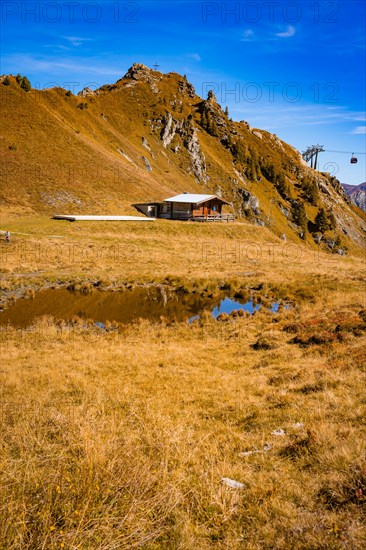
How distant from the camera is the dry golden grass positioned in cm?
486

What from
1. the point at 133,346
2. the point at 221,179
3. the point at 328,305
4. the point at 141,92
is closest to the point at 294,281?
the point at 328,305

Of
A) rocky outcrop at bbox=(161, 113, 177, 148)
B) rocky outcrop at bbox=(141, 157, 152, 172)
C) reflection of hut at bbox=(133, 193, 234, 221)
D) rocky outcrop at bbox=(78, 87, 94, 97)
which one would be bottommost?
Answer: reflection of hut at bbox=(133, 193, 234, 221)

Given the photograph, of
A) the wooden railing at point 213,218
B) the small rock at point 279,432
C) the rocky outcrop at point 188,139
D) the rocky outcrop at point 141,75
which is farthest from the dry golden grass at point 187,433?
the rocky outcrop at point 141,75

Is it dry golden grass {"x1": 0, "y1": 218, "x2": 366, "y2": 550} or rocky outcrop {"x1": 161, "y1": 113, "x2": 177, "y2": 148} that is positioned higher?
rocky outcrop {"x1": 161, "y1": 113, "x2": 177, "y2": 148}

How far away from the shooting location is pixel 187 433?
25.9 ft

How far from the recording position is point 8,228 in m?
46.3

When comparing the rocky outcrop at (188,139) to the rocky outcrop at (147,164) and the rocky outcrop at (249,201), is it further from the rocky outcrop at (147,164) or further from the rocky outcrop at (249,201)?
the rocky outcrop at (147,164)

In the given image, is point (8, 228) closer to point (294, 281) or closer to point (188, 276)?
point (188, 276)

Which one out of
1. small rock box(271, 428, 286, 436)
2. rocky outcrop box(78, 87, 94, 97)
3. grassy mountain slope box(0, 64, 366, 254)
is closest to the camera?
small rock box(271, 428, 286, 436)

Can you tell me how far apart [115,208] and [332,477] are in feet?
204

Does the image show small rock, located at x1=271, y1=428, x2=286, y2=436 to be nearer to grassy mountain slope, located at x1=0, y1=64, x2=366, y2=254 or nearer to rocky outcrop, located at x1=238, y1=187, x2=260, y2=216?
grassy mountain slope, located at x1=0, y1=64, x2=366, y2=254

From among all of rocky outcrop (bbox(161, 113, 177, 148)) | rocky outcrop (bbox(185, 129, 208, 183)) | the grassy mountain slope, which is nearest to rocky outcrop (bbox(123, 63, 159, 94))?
the grassy mountain slope

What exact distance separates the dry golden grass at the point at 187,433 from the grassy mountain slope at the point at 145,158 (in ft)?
151

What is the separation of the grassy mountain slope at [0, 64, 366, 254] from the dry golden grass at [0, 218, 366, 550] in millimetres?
46058
